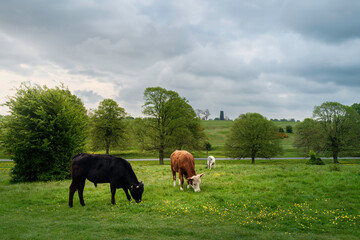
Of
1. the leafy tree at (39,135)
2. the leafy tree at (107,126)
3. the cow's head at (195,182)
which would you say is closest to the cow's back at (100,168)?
the cow's head at (195,182)

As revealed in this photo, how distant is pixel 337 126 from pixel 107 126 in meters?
48.1

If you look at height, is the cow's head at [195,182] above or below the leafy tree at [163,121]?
below

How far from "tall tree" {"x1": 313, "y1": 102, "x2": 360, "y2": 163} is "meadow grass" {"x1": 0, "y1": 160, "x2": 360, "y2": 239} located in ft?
118

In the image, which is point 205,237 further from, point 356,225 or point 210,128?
point 210,128

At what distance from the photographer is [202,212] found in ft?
34.3

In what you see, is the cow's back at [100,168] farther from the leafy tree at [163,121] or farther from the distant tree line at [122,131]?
the leafy tree at [163,121]

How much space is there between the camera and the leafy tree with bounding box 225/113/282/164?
4744 cm

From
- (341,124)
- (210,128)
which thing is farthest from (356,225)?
(210,128)

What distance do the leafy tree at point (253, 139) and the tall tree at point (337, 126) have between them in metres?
9.10

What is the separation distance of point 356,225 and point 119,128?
48298mm

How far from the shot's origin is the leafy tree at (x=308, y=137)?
4738cm

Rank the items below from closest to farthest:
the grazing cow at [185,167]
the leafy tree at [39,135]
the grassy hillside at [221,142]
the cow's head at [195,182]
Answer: the cow's head at [195,182], the grazing cow at [185,167], the leafy tree at [39,135], the grassy hillside at [221,142]

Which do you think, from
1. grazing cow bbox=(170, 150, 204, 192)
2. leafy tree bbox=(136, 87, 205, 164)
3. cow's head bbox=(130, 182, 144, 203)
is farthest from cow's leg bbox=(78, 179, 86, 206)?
leafy tree bbox=(136, 87, 205, 164)

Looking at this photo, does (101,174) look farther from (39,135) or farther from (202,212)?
(39,135)
